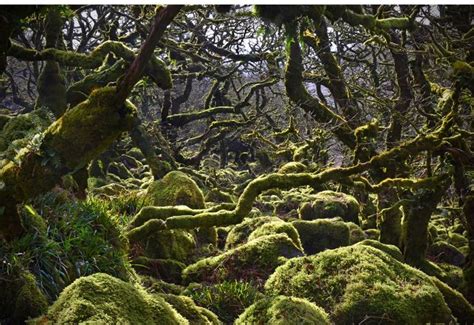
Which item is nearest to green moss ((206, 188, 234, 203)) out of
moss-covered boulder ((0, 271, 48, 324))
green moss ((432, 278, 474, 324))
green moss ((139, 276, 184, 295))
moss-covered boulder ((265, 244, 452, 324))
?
green moss ((139, 276, 184, 295))

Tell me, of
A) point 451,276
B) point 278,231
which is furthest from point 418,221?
point 278,231

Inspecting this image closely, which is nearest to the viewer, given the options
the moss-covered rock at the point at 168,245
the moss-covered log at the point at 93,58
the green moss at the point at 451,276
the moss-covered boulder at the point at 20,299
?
the moss-covered boulder at the point at 20,299

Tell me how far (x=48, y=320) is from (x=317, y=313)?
2.23 meters

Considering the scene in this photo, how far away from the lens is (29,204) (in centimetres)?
574

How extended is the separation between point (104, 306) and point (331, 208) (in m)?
9.08

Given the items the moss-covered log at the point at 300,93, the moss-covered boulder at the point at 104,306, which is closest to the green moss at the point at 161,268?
the moss-covered log at the point at 300,93

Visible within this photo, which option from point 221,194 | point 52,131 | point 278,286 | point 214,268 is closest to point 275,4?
point 52,131

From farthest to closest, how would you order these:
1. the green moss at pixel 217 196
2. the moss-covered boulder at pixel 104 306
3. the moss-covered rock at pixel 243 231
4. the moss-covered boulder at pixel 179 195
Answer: the green moss at pixel 217 196
the moss-covered boulder at pixel 179 195
the moss-covered rock at pixel 243 231
the moss-covered boulder at pixel 104 306

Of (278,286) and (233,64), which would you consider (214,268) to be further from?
(233,64)

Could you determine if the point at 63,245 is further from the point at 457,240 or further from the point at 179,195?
the point at 457,240

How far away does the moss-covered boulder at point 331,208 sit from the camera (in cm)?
1198

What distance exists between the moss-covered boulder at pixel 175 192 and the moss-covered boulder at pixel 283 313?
587 centimetres

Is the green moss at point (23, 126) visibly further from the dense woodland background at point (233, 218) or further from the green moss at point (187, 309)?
the green moss at point (187, 309)

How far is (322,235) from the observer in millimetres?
9609
